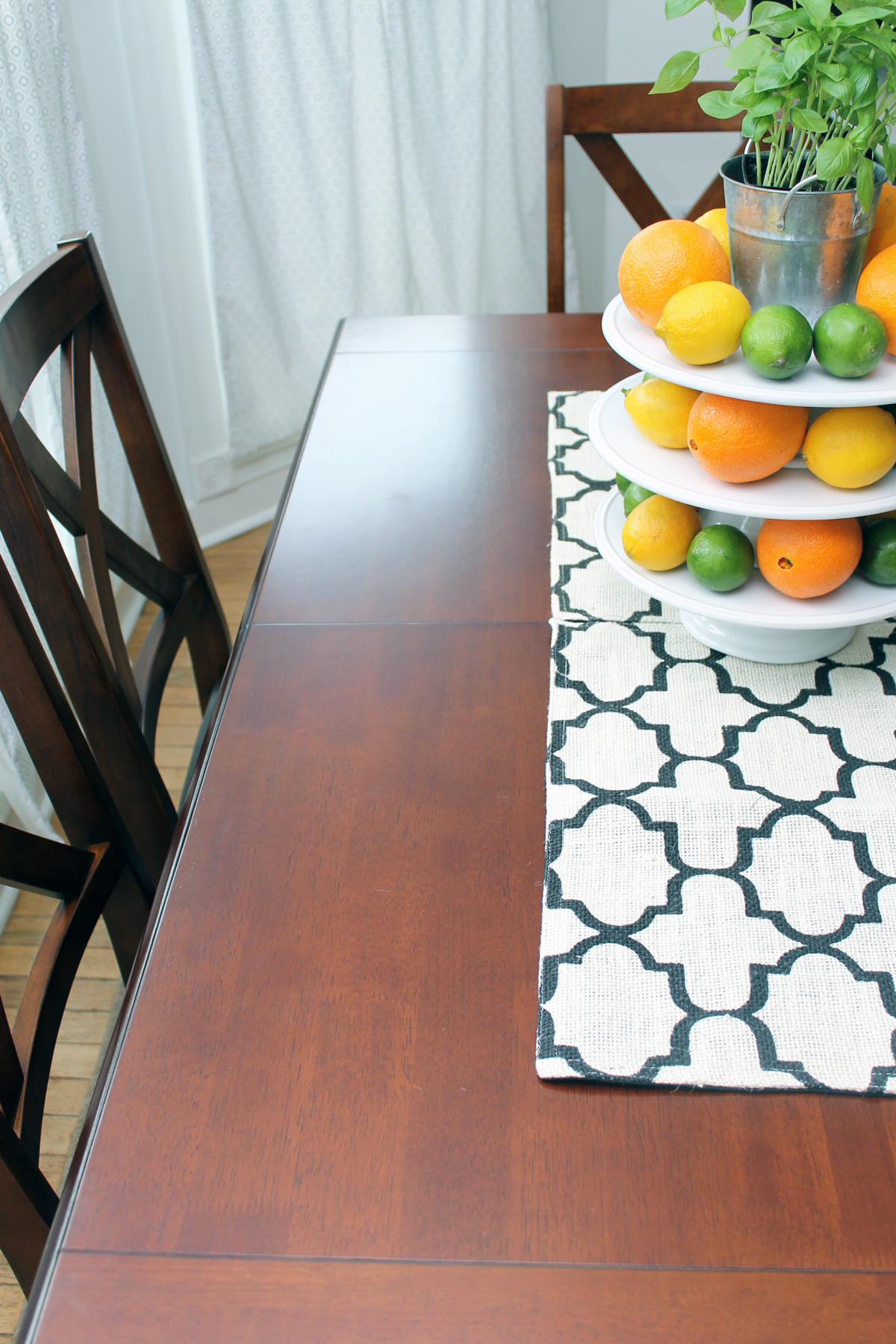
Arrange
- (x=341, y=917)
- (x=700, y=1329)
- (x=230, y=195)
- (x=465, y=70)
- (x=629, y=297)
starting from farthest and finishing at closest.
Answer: (x=465, y=70)
(x=230, y=195)
(x=629, y=297)
(x=341, y=917)
(x=700, y=1329)

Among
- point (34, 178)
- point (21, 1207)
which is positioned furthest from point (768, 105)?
point (34, 178)

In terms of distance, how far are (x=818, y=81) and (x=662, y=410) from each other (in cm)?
24

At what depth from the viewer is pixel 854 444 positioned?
760 millimetres

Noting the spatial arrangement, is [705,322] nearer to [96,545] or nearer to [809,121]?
[809,121]

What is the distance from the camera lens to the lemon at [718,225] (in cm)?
86

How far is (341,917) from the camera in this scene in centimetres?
72

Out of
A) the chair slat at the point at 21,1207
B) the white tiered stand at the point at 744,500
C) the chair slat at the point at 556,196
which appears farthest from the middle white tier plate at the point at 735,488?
the chair slat at the point at 556,196

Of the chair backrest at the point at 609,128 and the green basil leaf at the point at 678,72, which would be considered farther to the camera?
the chair backrest at the point at 609,128

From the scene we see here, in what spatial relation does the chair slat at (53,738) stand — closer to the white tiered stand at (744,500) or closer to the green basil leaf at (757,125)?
the white tiered stand at (744,500)

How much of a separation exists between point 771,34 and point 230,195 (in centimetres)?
190

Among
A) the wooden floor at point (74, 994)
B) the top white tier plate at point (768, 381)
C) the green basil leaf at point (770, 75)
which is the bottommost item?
the wooden floor at point (74, 994)

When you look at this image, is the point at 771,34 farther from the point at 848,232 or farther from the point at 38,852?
the point at 38,852

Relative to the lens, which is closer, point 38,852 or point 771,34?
point 771,34

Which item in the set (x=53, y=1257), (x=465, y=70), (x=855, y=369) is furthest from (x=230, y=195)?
(x=53, y=1257)
